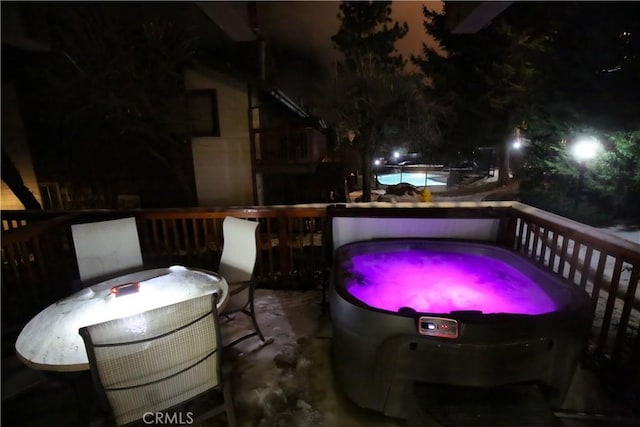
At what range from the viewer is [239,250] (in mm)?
2570

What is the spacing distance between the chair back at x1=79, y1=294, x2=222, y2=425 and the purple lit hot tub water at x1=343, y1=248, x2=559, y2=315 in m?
1.12

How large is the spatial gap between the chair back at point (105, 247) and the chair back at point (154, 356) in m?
1.46

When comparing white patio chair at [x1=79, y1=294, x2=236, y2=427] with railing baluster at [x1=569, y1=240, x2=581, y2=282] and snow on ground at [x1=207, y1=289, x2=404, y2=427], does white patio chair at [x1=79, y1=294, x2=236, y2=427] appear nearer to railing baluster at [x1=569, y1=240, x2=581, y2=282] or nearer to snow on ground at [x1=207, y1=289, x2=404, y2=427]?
snow on ground at [x1=207, y1=289, x2=404, y2=427]

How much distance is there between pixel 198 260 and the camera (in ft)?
12.6

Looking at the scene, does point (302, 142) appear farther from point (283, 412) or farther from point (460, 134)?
point (460, 134)

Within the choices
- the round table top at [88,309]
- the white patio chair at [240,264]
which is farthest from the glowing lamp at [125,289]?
the white patio chair at [240,264]

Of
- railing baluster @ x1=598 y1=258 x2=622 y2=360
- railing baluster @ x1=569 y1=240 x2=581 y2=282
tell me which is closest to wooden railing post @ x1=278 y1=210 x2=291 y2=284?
railing baluster @ x1=569 y1=240 x2=581 y2=282

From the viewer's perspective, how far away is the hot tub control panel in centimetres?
164

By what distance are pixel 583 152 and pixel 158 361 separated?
7719 millimetres

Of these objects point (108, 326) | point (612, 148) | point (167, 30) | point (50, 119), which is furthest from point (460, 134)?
point (108, 326)

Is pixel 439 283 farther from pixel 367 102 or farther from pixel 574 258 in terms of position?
pixel 367 102

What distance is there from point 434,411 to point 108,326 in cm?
156

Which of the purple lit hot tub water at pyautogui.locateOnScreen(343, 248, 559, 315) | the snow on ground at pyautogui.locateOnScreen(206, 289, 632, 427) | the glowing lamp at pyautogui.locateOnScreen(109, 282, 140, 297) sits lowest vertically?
the snow on ground at pyautogui.locateOnScreen(206, 289, 632, 427)

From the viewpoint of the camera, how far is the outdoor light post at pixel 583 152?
6.01m
